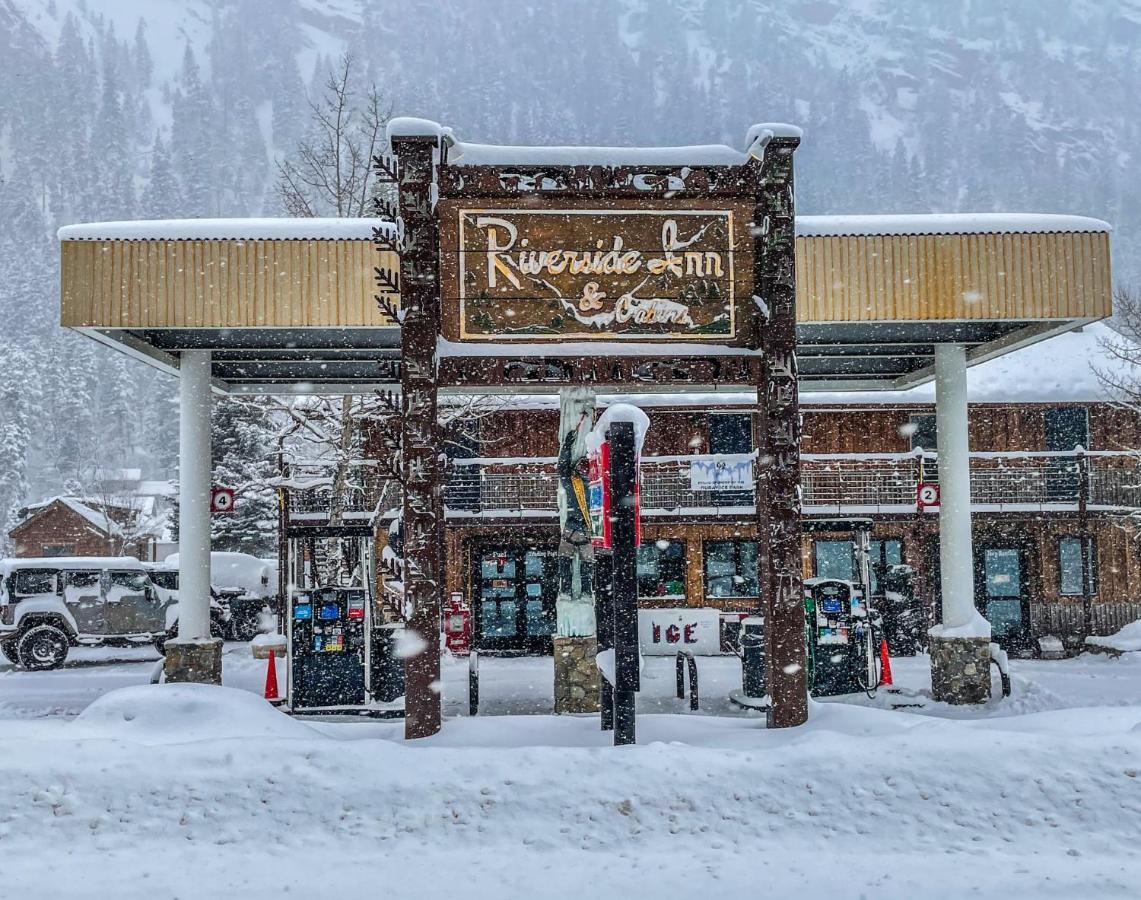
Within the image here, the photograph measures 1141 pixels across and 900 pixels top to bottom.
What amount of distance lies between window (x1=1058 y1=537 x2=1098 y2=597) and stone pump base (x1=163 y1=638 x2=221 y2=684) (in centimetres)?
2008

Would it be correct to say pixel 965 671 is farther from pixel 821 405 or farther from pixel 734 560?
pixel 821 405

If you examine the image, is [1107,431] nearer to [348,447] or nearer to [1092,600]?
[1092,600]

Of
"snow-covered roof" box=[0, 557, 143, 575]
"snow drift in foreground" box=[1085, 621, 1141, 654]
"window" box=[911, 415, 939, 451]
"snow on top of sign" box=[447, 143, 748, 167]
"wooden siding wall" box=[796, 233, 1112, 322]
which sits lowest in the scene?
"snow drift in foreground" box=[1085, 621, 1141, 654]

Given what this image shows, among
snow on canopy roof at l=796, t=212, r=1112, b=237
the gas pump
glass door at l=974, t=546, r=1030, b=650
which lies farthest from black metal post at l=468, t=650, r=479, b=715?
glass door at l=974, t=546, r=1030, b=650

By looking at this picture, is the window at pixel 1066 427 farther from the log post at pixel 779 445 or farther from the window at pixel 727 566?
the log post at pixel 779 445

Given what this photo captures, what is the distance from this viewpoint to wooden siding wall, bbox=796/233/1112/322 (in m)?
11.4

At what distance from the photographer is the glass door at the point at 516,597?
2248 centimetres

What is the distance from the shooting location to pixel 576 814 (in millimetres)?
6926

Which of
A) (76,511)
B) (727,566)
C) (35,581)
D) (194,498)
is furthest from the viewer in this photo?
(76,511)

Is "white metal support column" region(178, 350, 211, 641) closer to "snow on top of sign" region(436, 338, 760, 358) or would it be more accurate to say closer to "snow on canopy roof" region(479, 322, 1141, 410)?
"snow on top of sign" region(436, 338, 760, 358)

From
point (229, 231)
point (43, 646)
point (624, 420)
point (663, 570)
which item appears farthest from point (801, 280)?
point (43, 646)

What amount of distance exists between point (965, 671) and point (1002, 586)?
37.9 feet

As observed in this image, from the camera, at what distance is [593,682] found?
39.2ft

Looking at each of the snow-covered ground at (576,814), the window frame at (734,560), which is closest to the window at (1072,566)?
the window frame at (734,560)
